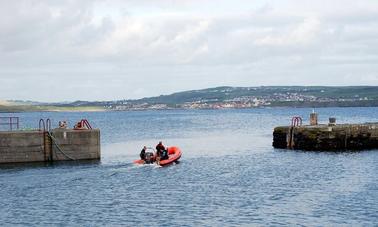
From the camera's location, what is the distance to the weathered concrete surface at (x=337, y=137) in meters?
62.7

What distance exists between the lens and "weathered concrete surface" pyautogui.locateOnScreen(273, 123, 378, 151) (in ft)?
206

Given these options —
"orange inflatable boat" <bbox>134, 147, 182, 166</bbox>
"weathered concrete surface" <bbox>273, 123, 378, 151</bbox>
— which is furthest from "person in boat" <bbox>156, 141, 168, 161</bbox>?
"weathered concrete surface" <bbox>273, 123, 378, 151</bbox>

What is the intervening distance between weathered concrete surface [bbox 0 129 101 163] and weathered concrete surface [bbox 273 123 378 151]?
73.0 feet

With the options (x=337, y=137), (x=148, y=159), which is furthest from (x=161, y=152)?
(x=337, y=137)

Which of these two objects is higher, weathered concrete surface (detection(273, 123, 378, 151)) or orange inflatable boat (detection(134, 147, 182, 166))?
weathered concrete surface (detection(273, 123, 378, 151))

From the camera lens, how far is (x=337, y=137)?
62750mm

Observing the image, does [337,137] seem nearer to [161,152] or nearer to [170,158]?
[170,158]

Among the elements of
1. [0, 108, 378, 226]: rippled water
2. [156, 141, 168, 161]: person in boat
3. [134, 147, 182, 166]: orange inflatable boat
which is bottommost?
[0, 108, 378, 226]: rippled water

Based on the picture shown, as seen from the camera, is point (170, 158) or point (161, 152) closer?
point (161, 152)

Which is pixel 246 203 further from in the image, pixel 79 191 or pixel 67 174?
pixel 67 174

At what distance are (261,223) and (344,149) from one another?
34700 millimetres

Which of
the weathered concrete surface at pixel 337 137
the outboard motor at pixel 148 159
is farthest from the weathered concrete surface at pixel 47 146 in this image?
the weathered concrete surface at pixel 337 137

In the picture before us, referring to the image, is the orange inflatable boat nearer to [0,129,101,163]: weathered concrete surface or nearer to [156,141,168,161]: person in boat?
[156,141,168,161]: person in boat

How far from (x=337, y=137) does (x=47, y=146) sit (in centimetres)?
2905
